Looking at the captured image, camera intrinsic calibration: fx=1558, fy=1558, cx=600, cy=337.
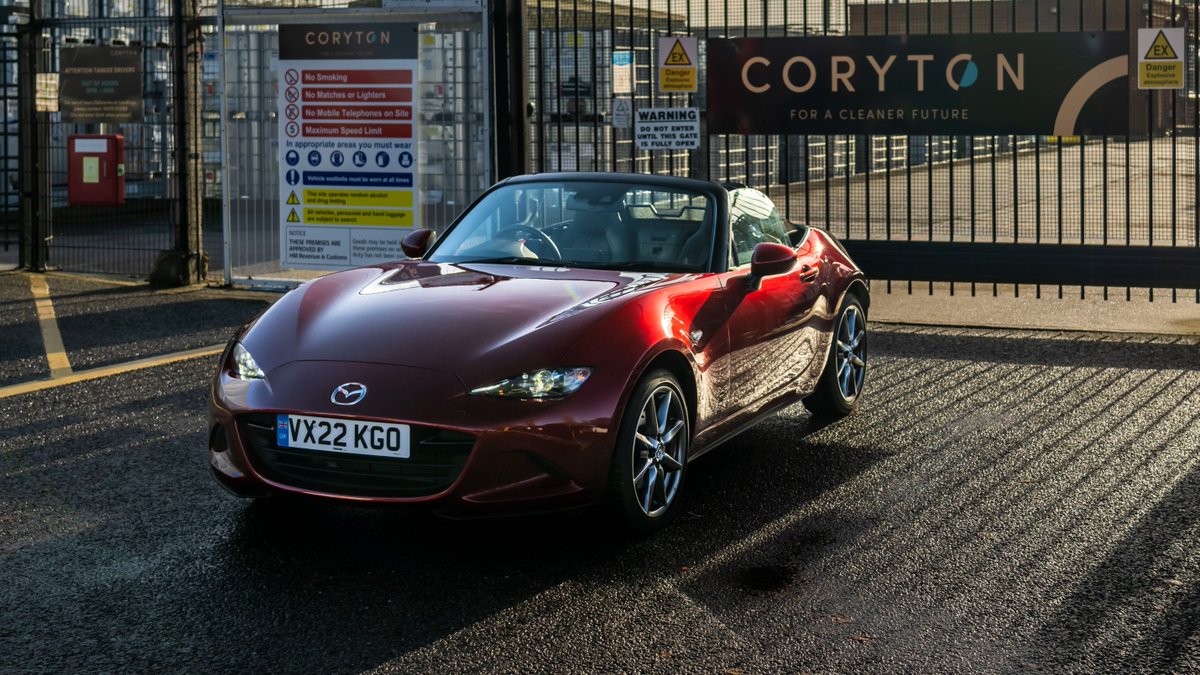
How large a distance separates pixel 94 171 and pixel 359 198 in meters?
3.23

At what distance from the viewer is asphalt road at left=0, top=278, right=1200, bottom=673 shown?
175 inches

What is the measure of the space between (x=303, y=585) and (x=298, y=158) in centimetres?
867

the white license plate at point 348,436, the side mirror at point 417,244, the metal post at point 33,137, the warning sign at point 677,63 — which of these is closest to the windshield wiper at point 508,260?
the side mirror at point 417,244

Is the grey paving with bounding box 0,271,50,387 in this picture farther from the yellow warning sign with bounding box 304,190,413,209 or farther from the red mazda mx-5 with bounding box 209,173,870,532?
the red mazda mx-5 with bounding box 209,173,870,532

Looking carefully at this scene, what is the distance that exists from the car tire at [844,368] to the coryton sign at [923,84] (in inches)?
159

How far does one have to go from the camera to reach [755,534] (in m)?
5.73

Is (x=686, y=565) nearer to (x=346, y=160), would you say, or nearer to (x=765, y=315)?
(x=765, y=315)

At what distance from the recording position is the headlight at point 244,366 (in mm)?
5516

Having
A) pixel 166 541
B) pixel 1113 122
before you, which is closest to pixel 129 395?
pixel 166 541

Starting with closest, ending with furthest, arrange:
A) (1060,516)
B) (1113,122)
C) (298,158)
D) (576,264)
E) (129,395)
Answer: (1060,516)
(576,264)
(129,395)
(1113,122)
(298,158)

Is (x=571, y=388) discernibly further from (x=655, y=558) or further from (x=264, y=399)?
(x=264, y=399)

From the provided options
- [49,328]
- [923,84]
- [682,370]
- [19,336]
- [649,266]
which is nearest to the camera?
[682,370]

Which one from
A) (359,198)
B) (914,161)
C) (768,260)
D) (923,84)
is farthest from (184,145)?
(914,161)

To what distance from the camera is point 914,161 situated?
35219 millimetres
